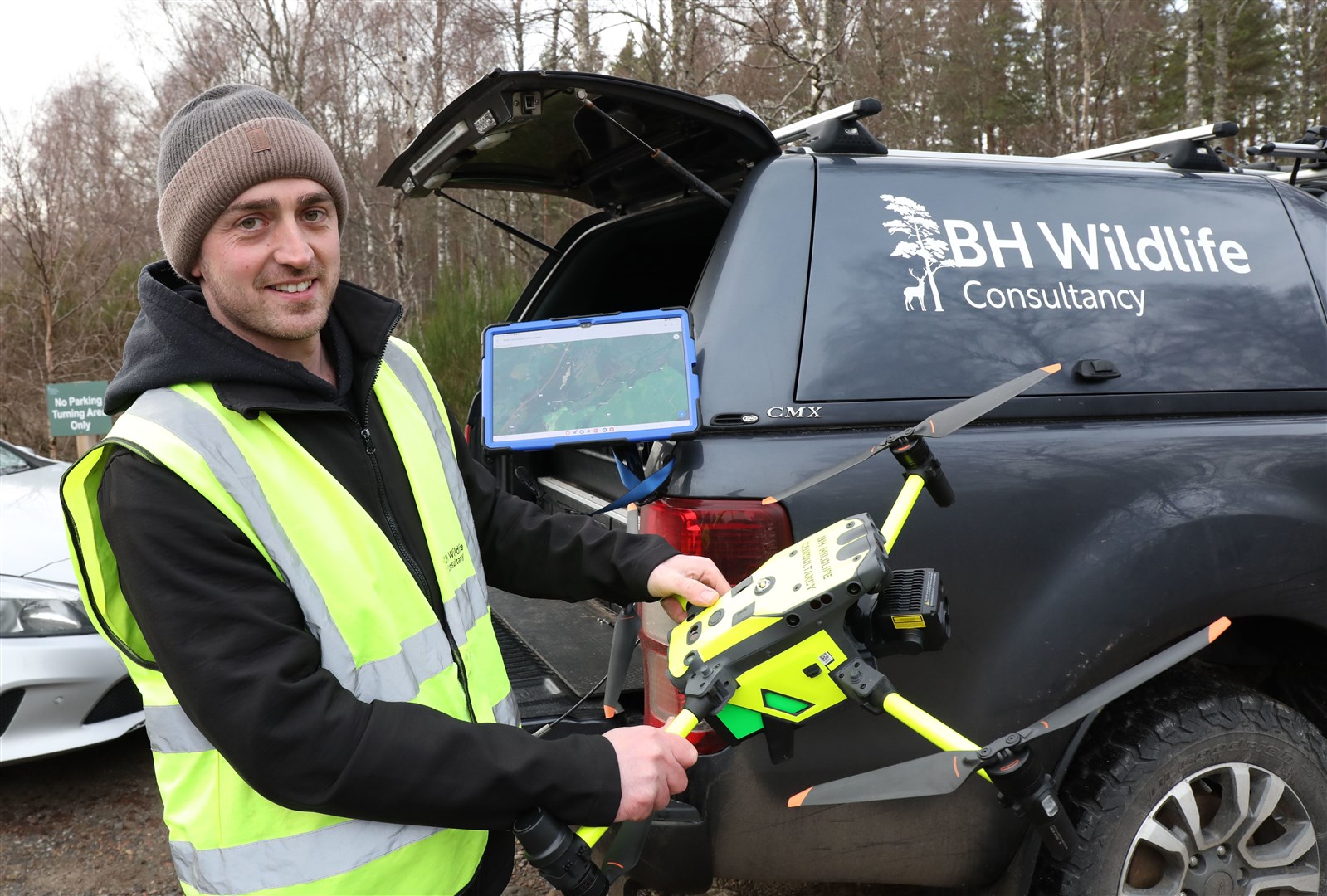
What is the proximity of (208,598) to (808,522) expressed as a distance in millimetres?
1101

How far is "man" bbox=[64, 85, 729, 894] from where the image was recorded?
1.28 metres

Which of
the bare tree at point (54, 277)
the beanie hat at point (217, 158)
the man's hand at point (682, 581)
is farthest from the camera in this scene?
the bare tree at point (54, 277)

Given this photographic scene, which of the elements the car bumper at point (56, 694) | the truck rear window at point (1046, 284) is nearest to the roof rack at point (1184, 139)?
the truck rear window at point (1046, 284)

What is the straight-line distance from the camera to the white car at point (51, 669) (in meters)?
3.55

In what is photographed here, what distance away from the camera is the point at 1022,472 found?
6.82ft

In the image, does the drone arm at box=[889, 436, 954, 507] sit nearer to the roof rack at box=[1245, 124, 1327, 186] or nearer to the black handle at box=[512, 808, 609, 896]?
the black handle at box=[512, 808, 609, 896]

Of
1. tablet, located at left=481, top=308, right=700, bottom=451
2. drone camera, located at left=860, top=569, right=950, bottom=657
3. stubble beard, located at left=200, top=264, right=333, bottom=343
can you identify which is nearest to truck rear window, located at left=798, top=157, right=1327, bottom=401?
tablet, located at left=481, top=308, right=700, bottom=451

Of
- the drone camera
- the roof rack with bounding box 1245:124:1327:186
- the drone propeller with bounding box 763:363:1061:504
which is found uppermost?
the roof rack with bounding box 1245:124:1327:186

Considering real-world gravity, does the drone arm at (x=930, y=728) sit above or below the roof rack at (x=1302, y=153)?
below

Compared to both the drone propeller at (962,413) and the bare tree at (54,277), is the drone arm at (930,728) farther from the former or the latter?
the bare tree at (54,277)

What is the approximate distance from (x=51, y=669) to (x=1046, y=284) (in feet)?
11.7

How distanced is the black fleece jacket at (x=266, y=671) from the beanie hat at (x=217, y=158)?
0.36 ft

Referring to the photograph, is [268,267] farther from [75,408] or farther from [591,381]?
[75,408]

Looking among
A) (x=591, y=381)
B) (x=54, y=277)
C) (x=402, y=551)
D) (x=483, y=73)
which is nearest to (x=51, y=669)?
(x=591, y=381)
